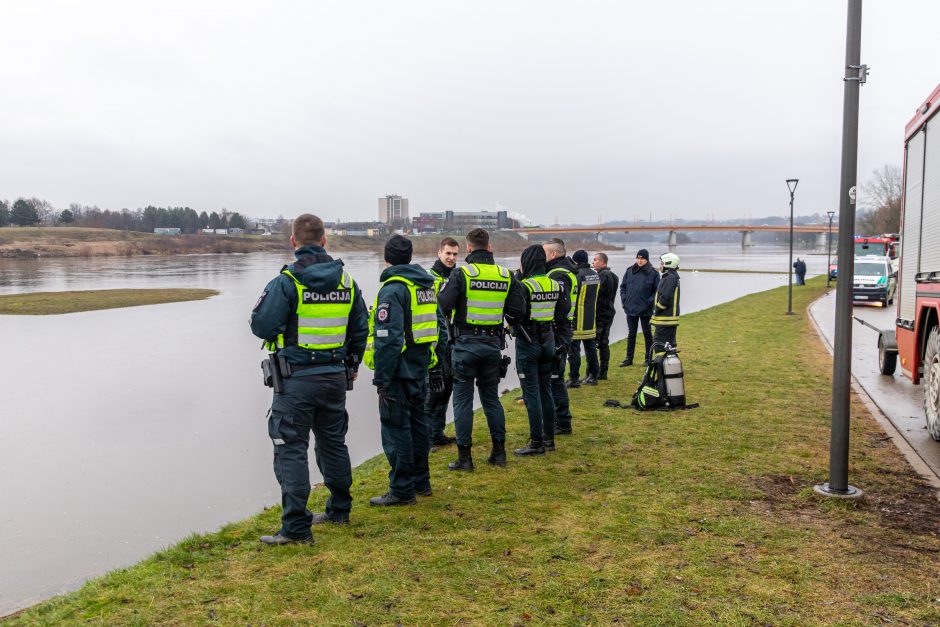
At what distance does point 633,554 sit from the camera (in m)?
4.71

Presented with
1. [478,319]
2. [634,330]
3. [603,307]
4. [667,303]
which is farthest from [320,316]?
[634,330]

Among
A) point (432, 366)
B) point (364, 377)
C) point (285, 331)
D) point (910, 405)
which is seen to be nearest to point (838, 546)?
point (432, 366)

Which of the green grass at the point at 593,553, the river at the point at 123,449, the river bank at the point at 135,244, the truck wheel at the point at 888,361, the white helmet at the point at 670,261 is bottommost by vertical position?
the river at the point at 123,449

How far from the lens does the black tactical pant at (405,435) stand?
5598mm

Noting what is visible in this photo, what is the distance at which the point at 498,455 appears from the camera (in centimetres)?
676

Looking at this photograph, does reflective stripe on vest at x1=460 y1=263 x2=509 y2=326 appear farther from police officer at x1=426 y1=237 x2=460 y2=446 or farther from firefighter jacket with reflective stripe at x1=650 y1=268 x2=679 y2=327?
firefighter jacket with reflective stripe at x1=650 y1=268 x2=679 y2=327

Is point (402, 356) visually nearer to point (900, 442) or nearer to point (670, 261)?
point (900, 442)

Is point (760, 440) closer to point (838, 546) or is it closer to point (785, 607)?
point (838, 546)

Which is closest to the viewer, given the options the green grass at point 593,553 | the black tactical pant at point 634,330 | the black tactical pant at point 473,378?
the green grass at point 593,553

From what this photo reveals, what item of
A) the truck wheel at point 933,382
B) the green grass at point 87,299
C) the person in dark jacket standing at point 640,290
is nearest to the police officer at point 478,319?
the truck wheel at point 933,382

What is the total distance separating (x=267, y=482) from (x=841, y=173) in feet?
19.3

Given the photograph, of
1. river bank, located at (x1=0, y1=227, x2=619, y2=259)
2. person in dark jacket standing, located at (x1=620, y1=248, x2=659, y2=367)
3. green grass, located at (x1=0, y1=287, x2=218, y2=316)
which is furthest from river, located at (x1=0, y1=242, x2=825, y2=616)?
river bank, located at (x1=0, y1=227, x2=619, y2=259)

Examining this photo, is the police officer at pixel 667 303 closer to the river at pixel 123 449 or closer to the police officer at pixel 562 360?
the police officer at pixel 562 360

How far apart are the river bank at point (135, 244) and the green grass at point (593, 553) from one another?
270 feet
